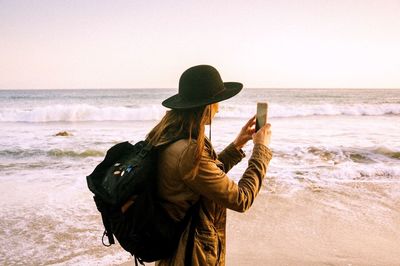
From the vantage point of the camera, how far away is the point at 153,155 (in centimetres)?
166

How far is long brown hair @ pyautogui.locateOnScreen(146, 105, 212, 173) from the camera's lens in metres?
A: 1.68

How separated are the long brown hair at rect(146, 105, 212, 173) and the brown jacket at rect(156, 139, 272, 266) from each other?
2.2 inches

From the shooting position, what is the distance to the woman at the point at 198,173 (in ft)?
5.38

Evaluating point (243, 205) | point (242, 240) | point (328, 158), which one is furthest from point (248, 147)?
point (243, 205)

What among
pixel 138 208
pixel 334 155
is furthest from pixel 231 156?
pixel 334 155

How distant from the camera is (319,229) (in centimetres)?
445

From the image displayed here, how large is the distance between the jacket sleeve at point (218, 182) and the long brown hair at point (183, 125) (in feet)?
0.31

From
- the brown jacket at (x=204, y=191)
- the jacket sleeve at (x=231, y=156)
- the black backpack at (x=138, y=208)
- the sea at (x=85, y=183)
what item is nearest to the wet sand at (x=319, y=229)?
the sea at (x=85, y=183)

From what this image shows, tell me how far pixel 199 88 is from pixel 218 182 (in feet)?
1.46

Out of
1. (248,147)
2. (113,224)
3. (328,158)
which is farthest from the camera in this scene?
(248,147)

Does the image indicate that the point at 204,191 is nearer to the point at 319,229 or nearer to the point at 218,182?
the point at 218,182

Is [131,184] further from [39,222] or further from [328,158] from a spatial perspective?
[328,158]

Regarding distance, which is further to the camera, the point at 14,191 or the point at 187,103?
the point at 14,191

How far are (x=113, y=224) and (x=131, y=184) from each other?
24 centimetres
